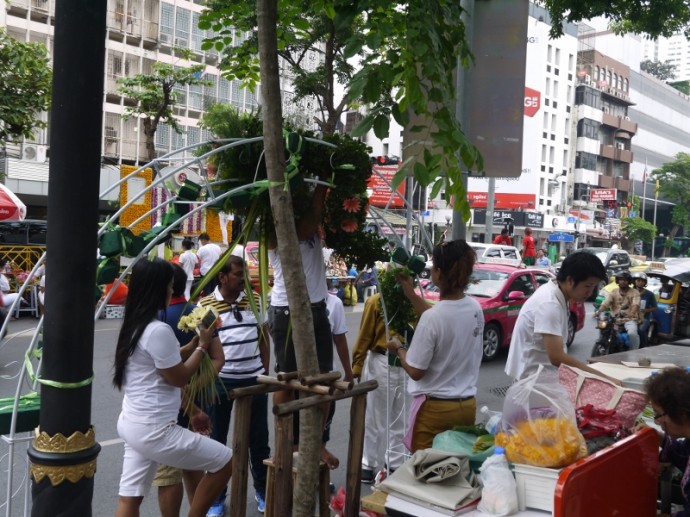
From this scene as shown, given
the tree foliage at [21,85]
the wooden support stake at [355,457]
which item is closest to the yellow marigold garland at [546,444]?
the wooden support stake at [355,457]

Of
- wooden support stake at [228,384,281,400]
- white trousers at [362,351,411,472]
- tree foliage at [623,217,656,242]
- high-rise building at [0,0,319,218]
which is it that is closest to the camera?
wooden support stake at [228,384,281,400]

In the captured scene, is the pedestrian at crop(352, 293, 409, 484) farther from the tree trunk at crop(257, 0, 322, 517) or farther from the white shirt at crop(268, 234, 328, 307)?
the tree trunk at crop(257, 0, 322, 517)

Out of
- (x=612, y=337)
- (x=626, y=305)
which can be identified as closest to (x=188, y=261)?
(x=612, y=337)

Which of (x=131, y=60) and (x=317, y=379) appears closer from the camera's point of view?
(x=317, y=379)

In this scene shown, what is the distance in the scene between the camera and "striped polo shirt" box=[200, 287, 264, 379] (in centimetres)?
500

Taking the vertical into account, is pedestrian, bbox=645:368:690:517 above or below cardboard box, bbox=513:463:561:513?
above

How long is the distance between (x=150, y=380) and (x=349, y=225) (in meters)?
1.34

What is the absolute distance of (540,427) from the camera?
3.15m

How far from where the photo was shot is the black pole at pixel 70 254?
2.50m

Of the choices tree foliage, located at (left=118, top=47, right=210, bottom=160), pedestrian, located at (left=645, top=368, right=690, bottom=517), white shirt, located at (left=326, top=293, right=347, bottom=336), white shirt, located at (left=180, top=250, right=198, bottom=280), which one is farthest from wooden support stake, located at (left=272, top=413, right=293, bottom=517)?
tree foliage, located at (left=118, top=47, right=210, bottom=160)

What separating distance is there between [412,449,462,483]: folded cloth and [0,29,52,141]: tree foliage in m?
13.4

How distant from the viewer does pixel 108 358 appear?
36.0 feet

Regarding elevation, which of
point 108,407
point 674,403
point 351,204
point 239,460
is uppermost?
point 351,204

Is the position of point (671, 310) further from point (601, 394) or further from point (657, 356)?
point (601, 394)
